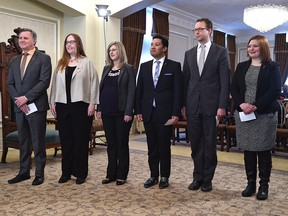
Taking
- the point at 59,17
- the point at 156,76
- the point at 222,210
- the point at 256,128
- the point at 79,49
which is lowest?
the point at 222,210

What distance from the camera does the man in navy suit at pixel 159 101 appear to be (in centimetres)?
302

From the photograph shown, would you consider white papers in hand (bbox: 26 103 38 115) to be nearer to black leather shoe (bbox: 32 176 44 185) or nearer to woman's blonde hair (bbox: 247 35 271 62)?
black leather shoe (bbox: 32 176 44 185)

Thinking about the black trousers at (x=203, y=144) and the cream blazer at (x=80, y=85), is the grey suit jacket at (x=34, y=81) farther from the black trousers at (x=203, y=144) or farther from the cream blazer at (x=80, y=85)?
the black trousers at (x=203, y=144)

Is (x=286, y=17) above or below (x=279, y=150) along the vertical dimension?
above

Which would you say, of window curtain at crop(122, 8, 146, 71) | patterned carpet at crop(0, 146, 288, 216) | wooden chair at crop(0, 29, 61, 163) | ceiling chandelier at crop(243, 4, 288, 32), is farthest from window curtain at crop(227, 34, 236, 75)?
wooden chair at crop(0, 29, 61, 163)

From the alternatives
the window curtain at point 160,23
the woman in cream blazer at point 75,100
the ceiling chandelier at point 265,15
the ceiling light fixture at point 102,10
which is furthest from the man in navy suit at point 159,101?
the window curtain at point 160,23

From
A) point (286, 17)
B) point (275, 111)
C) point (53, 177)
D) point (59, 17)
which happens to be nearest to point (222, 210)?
point (275, 111)

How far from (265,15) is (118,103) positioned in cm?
459

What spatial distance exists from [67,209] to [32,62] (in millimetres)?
1412

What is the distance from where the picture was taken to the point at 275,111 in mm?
2818

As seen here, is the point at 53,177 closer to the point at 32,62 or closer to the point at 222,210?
the point at 32,62

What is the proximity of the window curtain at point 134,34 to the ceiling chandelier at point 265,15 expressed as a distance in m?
2.16

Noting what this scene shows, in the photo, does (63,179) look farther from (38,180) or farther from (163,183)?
(163,183)

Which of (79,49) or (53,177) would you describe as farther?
(53,177)
